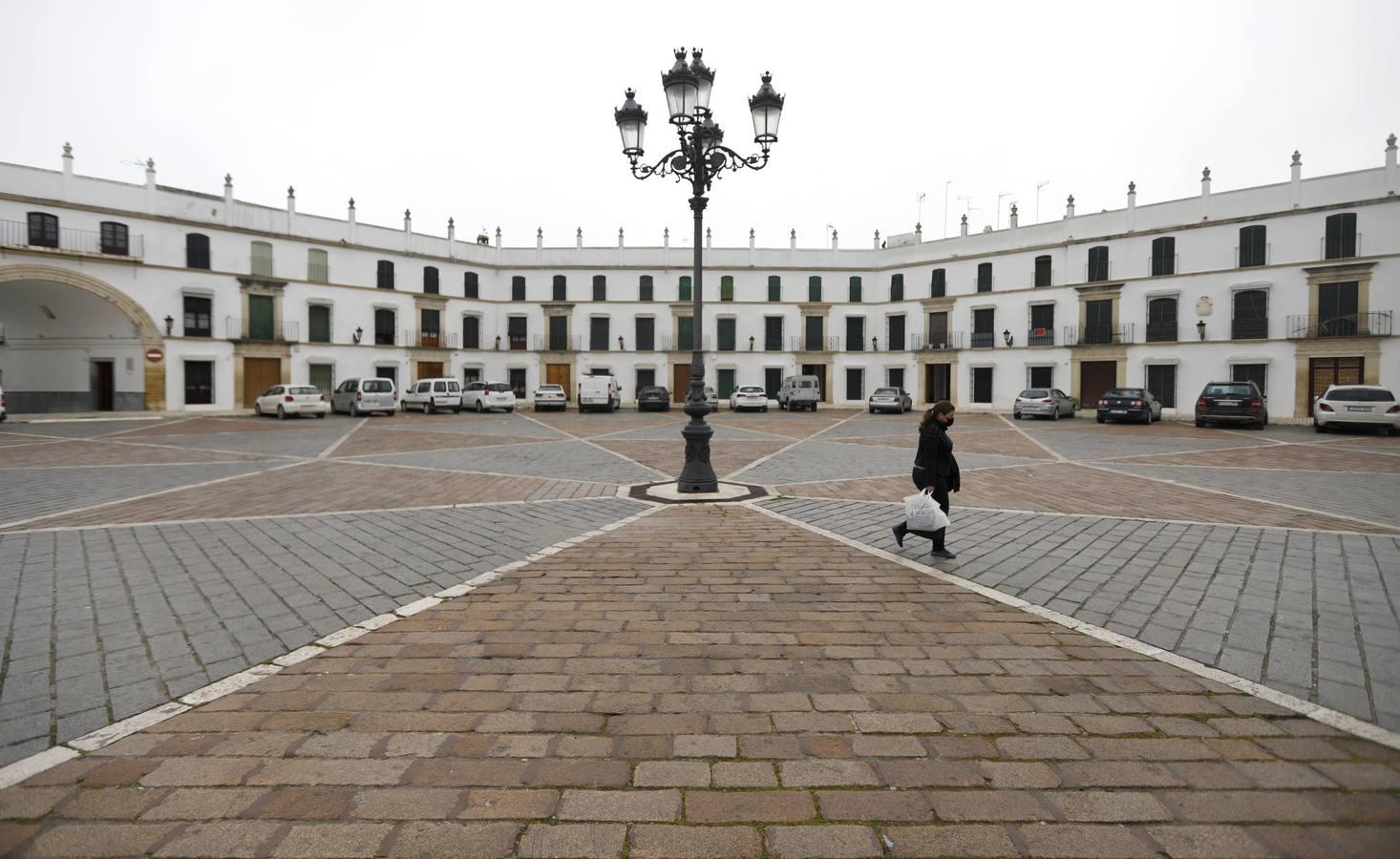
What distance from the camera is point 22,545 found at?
18.7 feet

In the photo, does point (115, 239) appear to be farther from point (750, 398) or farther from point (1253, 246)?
point (1253, 246)

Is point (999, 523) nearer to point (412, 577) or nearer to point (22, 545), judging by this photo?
point (412, 577)

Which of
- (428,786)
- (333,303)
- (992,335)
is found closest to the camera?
(428,786)

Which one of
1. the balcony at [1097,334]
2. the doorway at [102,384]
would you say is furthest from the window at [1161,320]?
the doorway at [102,384]

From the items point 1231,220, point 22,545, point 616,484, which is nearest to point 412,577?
point 22,545

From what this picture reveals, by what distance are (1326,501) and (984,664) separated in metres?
7.76

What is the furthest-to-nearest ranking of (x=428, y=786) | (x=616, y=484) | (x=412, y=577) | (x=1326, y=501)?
(x=616, y=484)
(x=1326, y=501)
(x=412, y=577)
(x=428, y=786)

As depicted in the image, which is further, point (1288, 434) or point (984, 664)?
point (1288, 434)

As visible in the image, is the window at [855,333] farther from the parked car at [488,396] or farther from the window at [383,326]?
the window at [383,326]

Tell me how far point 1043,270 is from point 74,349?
4546cm

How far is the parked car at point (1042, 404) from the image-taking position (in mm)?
27109

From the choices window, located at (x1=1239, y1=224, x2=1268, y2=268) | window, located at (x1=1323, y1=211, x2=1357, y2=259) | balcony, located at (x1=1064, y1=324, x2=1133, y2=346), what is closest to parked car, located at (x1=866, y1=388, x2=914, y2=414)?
balcony, located at (x1=1064, y1=324, x2=1133, y2=346)

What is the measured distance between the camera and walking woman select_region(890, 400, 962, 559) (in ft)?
18.3

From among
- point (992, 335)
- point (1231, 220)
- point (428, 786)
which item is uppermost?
point (1231, 220)
